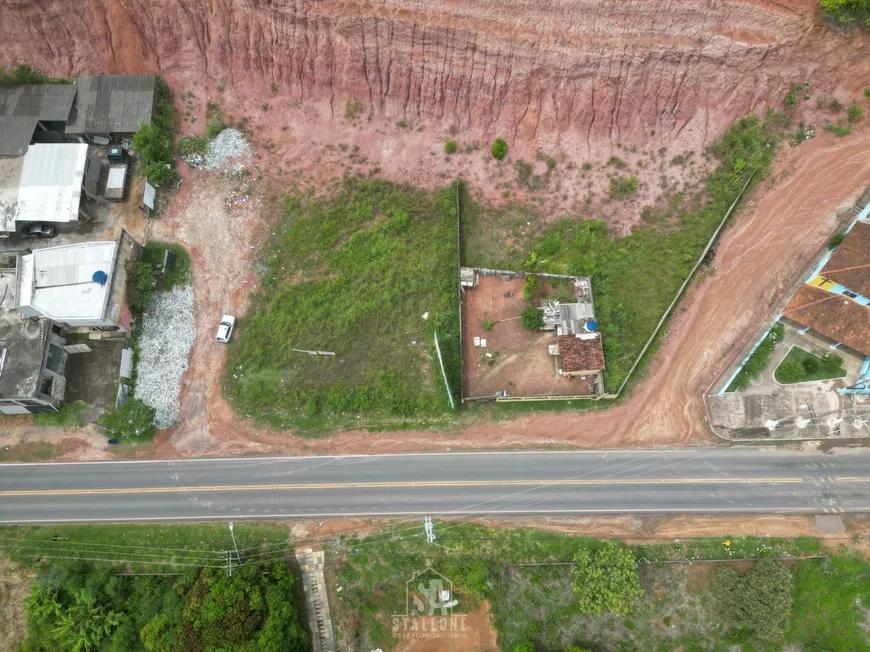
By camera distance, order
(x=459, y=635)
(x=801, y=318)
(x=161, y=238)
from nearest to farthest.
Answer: (x=459, y=635) → (x=801, y=318) → (x=161, y=238)

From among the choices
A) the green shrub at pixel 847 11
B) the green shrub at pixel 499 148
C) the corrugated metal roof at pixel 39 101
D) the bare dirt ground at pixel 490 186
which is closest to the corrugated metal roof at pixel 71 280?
the bare dirt ground at pixel 490 186

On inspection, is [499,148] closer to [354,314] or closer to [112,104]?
[354,314]

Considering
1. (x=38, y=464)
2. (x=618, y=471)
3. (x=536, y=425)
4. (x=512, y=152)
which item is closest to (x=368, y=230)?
(x=512, y=152)

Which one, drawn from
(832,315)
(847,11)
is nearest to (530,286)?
(832,315)

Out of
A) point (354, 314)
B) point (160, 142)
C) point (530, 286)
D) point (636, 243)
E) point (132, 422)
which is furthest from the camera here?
point (160, 142)

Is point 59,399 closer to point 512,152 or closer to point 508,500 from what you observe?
point 508,500

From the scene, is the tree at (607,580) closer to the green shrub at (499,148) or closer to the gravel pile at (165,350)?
the green shrub at (499,148)

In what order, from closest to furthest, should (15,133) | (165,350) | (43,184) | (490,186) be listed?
(165,350), (43,184), (15,133), (490,186)
